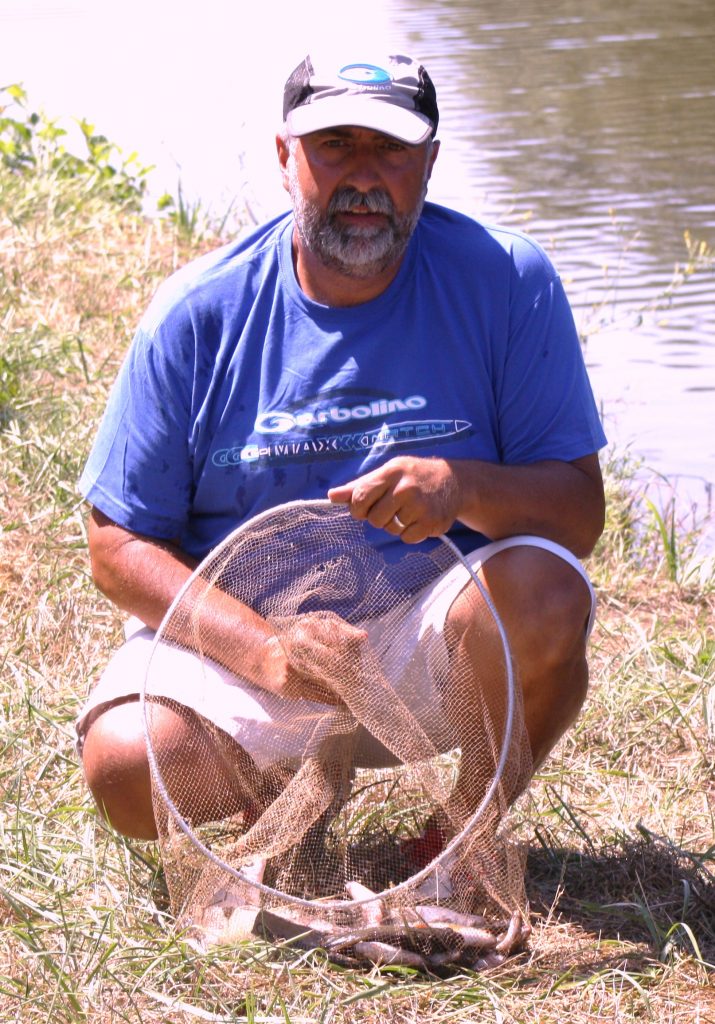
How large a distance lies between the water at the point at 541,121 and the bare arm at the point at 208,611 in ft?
3.37

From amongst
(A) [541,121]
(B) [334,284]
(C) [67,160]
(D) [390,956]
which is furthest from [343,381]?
(A) [541,121]

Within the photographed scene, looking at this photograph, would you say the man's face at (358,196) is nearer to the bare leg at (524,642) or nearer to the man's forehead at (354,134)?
the man's forehead at (354,134)

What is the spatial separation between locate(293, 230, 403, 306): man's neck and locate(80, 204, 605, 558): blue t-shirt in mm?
30

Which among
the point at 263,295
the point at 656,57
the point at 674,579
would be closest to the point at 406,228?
the point at 263,295

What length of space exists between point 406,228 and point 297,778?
0.97 meters

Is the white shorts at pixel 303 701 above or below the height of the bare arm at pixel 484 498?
below

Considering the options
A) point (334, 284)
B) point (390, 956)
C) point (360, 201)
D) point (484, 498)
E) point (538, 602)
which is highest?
point (360, 201)

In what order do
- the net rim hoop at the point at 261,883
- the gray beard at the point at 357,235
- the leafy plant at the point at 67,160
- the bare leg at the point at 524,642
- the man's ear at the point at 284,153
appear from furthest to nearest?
the leafy plant at the point at 67,160
the man's ear at the point at 284,153
the gray beard at the point at 357,235
the bare leg at the point at 524,642
the net rim hoop at the point at 261,883

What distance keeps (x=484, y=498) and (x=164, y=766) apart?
0.69 m

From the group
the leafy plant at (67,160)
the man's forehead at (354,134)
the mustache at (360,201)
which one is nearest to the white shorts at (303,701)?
the mustache at (360,201)

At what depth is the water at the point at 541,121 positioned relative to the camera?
570cm

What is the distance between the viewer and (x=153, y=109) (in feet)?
32.7

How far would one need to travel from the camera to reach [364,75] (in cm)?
265

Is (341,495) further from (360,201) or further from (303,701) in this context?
(360,201)
